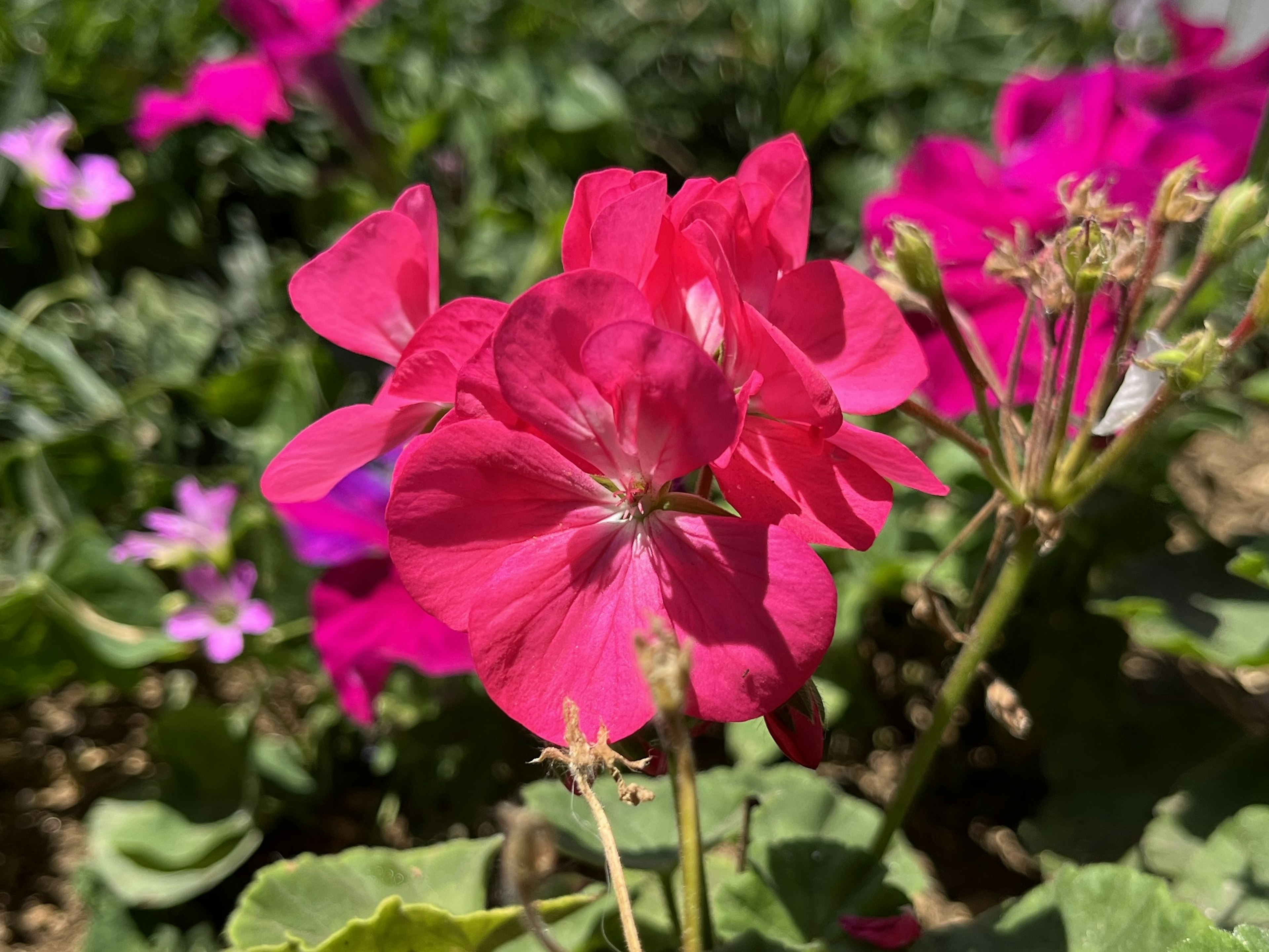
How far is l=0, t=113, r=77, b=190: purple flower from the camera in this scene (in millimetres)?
1298

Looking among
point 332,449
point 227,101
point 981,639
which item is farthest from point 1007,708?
point 227,101

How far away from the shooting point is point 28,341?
1279 millimetres

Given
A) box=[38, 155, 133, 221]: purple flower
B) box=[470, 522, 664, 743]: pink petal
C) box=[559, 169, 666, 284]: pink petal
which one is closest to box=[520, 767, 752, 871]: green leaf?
box=[470, 522, 664, 743]: pink petal

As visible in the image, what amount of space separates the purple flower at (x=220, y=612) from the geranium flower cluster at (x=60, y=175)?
537 millimetres

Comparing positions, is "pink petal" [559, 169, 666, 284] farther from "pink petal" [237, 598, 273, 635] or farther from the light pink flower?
the light pink flower

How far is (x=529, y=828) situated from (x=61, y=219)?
1456 millimetres

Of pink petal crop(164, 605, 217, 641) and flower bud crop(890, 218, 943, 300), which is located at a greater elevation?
flower bud crop(890, 218, 943, 300)

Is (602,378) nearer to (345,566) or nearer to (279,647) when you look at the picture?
(345,566)

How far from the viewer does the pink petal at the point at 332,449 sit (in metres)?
0.54

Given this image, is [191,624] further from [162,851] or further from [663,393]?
[663,393]

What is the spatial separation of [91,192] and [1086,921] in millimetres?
1351

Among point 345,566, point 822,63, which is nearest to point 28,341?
point 345,566

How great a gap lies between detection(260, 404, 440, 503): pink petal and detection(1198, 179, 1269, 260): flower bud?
435mm

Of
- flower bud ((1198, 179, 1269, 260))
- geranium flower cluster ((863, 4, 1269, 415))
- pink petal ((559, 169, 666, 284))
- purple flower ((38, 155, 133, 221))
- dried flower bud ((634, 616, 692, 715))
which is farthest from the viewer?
purple flower ((38, 155, 133, 221))
